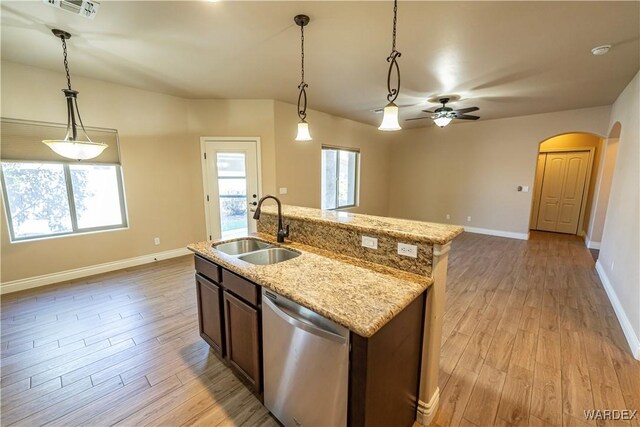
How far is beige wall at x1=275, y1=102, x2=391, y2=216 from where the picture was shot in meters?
4.74

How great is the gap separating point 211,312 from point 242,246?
0.59m

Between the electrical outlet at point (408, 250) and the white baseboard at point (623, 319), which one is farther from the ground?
the electrical outlet at point (408, 250)

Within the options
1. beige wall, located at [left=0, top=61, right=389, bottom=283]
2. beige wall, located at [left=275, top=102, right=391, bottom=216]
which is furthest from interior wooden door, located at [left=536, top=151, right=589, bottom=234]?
beige wall, located at [left=0, top=61, right=389, bottom=283]

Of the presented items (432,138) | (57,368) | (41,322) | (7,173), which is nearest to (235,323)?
(57,368)

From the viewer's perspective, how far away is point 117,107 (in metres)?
3.75

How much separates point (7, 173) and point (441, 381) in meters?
5.10

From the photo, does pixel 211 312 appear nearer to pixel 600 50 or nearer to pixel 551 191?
pixel 600 50

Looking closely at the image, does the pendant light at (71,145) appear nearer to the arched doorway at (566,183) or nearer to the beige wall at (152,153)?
the beige wall at (152,153)

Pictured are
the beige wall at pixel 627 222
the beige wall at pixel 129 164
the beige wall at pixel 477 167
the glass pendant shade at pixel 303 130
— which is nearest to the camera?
the beige wall at pixel 627 222

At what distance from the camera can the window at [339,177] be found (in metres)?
6.05


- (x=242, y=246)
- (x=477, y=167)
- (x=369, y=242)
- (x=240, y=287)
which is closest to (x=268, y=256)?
(x=242, y=246)

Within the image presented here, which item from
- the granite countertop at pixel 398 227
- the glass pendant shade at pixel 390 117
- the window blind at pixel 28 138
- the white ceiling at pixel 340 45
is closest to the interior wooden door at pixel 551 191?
the white ceiling at pixel 340 45

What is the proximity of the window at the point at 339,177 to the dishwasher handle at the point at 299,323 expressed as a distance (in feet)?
15.0

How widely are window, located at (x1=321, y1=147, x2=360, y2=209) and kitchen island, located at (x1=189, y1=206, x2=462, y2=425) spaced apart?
4082mm
